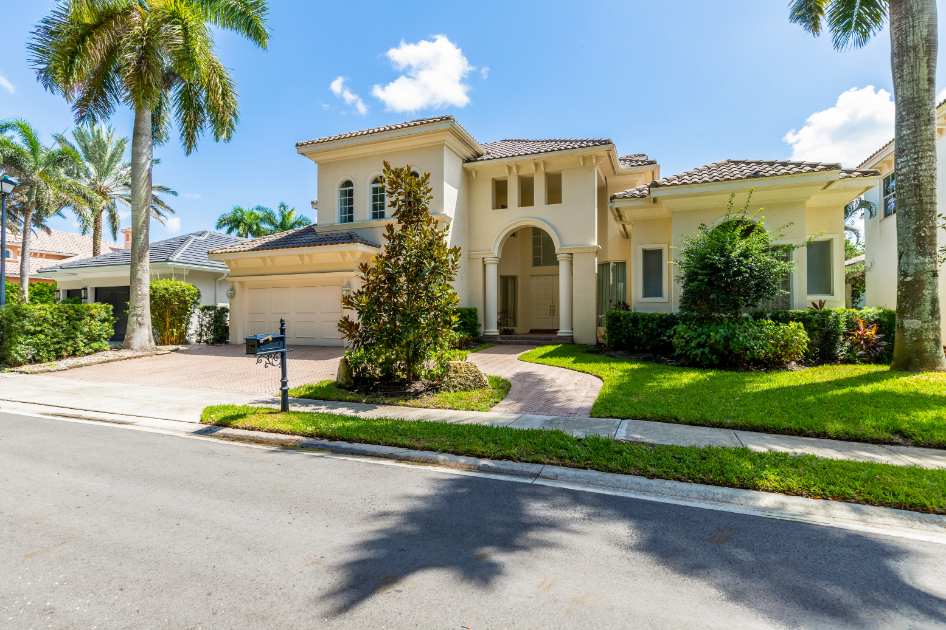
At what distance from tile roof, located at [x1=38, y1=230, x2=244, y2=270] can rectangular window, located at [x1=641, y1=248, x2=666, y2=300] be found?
18421 millimetres

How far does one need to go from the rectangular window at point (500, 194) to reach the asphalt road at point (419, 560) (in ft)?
48.6

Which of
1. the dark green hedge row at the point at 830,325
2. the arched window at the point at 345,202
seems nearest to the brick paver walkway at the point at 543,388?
the dark green hedge row at the point at 830,325

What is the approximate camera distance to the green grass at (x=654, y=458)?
13.2ft

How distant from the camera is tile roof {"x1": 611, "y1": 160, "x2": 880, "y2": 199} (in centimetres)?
1129

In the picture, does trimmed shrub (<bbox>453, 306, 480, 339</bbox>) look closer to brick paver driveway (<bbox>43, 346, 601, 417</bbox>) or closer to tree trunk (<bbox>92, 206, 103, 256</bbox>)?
brick paver driveway (<bbox>43, 346, 601, 417</bbox>)

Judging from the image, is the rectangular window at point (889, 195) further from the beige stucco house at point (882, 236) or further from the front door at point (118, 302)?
the front door at point (118, 302)

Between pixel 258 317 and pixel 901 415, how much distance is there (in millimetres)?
18164

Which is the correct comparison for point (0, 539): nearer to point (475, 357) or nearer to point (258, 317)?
point (475, 357)

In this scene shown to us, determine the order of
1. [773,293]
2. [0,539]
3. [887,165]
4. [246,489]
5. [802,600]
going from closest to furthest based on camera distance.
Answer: [802,600], [0,539], [246,489], [773,293], [887,165]

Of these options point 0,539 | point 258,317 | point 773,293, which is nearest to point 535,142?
point 773,293

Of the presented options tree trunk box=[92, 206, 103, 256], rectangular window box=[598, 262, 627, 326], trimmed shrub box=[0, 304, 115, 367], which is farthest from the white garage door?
tree trunk box=[92, 206, 103, 256]

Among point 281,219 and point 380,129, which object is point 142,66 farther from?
point 281,219

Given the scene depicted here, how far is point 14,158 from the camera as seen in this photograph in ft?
80.5

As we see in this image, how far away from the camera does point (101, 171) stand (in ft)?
93.6
